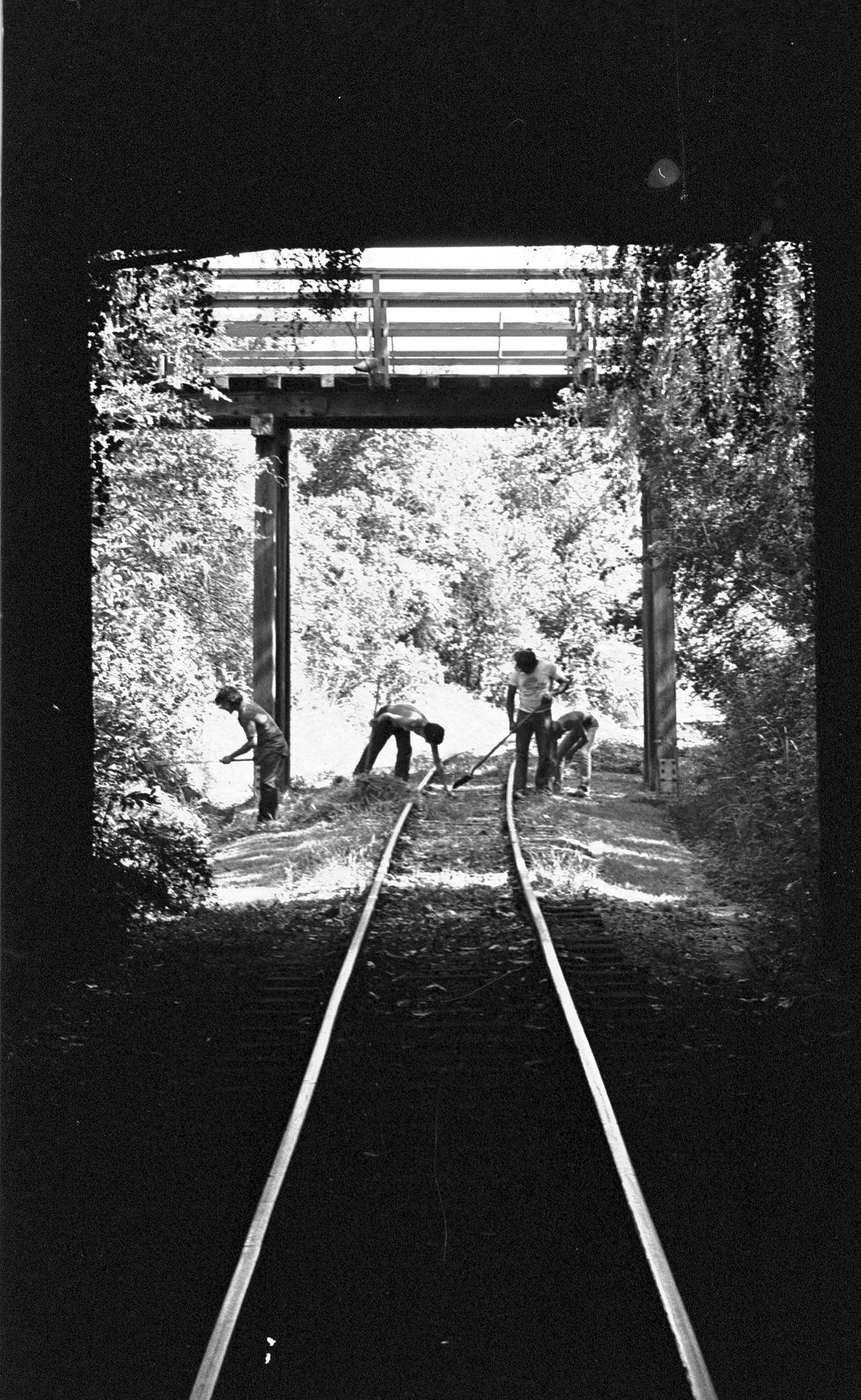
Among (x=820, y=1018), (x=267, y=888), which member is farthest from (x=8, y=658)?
(x=267, y=888)

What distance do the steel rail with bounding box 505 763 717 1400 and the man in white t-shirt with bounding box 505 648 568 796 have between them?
8195mm

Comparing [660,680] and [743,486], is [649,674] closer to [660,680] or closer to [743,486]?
[660,680]

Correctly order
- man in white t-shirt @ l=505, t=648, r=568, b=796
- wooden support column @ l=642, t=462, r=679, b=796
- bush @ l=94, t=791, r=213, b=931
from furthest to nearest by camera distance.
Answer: wooden support column @ l=642, t=462, r=679, b=796 → man in white t-shirt @ l=505, t=648, r=568, b=796 → bush @ l=94, t=791, r=213, b=931

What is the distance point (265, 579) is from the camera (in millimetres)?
17250

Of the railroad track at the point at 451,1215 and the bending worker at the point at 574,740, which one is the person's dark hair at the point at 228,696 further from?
the railroad track at the point at 451,1215

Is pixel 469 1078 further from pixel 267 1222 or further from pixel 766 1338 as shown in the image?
pixel 766 1338

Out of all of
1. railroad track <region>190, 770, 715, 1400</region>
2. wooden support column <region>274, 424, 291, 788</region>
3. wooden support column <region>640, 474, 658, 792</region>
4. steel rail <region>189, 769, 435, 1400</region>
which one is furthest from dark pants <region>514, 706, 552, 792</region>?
railroad track <region>190, 770, 715, 1400</region>

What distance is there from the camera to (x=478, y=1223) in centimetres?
415

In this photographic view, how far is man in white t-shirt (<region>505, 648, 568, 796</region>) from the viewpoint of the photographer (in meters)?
15.9

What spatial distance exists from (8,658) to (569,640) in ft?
95.5

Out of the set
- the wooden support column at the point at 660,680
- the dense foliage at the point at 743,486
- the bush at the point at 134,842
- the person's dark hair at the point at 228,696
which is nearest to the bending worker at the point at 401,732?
the wooden support column at the point at 660,680

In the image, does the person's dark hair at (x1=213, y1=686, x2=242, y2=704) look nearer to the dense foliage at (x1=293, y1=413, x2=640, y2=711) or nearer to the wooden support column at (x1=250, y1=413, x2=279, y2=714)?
the wooden support column at (x1=250, y1=413, x2=279, y2=714)

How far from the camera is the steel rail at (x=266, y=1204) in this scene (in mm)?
3135

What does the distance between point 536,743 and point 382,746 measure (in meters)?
1.95
